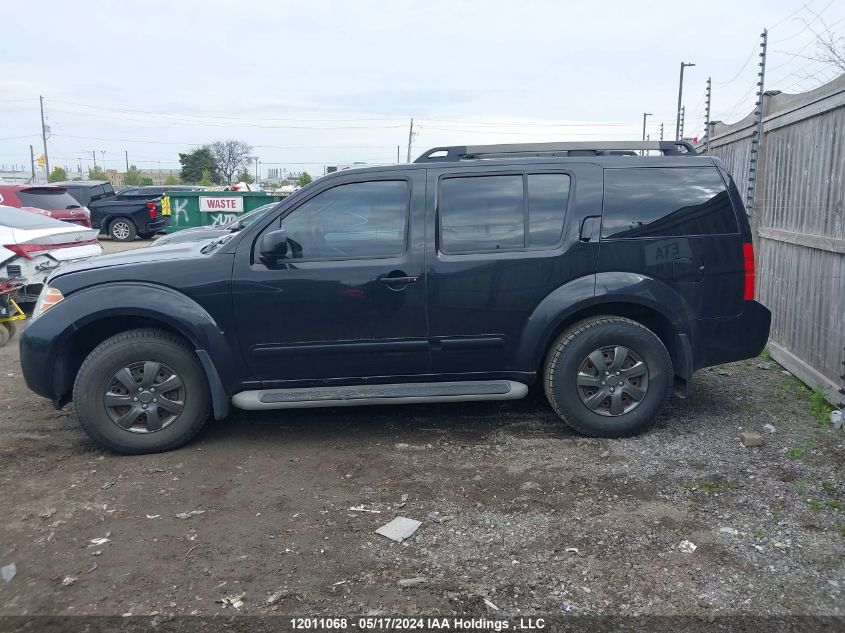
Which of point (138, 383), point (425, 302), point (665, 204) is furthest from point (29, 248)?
point (665, 204)

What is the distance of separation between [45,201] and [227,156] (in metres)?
61.7

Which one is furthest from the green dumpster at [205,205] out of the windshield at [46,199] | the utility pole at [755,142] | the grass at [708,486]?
the grass at [708,486]

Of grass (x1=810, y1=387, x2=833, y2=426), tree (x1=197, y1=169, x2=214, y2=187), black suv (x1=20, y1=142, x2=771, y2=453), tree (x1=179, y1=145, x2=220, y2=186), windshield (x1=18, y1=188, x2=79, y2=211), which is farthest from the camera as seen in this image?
tree (x1=179, y1=145, x2=220, y2=186)

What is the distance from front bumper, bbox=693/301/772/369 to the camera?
5051mm

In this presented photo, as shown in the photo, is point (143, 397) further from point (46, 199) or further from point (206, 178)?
point (206, 178)

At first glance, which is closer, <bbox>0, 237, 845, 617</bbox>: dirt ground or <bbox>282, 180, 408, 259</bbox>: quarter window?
<bbox>0, 237, 845, 617</bbox>: dirt ground

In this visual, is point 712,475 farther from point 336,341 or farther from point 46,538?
point 46,538

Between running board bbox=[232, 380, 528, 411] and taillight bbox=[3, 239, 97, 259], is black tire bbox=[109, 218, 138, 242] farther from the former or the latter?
running board bbox=[232, 380, 528, 411]

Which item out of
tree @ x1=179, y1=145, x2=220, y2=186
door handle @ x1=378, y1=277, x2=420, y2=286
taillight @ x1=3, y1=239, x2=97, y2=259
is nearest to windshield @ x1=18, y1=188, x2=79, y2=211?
taillight @ x1=3, y1=239, x2=97, y2=259

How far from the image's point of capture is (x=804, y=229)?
6.20 metres

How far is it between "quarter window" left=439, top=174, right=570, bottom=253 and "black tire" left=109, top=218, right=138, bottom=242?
63.1 feet

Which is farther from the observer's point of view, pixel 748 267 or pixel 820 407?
pixel 820 407

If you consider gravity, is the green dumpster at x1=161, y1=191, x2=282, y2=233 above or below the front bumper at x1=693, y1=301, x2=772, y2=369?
above

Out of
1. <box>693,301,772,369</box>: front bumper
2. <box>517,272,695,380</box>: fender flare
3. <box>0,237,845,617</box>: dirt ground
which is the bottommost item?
<box>0,237,845,617</box>: dirt ground
